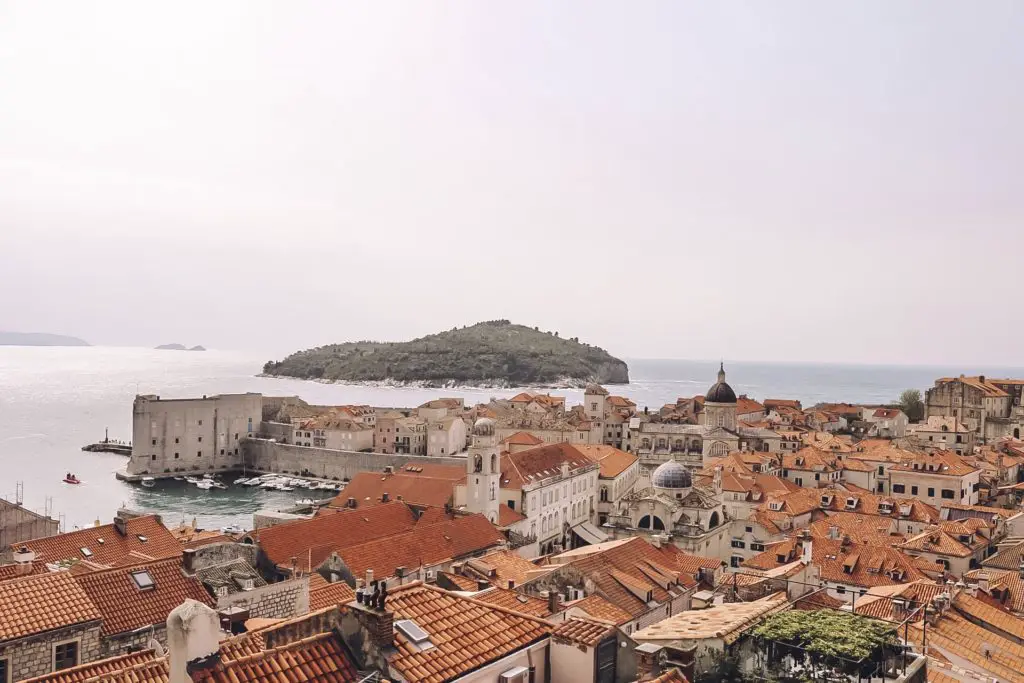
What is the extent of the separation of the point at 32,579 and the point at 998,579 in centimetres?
2546

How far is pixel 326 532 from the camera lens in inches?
1188

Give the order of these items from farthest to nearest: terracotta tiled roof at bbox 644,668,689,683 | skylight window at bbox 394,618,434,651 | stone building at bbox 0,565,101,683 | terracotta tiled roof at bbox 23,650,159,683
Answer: stone building at bbox 0,565,101,683
terracotta tiled roof at bbox 23,650,159,683
terracotta tiled roof at bbox 644,668,689,683
skylight window at bbox 394,618,434,651

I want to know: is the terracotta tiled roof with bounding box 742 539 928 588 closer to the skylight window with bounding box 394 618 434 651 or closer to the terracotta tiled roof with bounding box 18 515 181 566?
the terracotta tiled roof with bounding box 18 515 181 566

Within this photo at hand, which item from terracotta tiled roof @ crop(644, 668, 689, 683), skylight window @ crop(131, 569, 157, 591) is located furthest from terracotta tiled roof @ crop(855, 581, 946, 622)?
skylight window @ crop(131, 569, 157, 591)

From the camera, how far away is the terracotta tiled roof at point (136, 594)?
14.2m

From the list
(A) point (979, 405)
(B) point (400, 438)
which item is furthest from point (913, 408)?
(B) point (400, 438)

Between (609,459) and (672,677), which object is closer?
(672,677)

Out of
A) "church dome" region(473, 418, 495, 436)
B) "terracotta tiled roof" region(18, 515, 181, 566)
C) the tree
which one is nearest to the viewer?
"terracotta tiled roof" region(18, 515, 181, 566)

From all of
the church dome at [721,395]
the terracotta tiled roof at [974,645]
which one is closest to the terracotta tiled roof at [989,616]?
the terracotta tiled roof at [974,645]

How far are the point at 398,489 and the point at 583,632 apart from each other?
3497 centimetres

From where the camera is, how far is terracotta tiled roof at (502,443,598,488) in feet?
143

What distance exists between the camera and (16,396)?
7032 inches

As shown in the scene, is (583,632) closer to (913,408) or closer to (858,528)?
(858,528)

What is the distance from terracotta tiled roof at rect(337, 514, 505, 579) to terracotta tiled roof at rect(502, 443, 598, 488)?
8152mm
